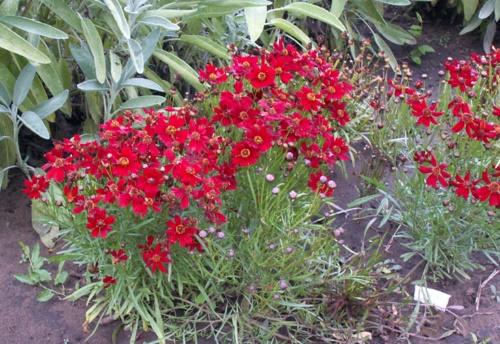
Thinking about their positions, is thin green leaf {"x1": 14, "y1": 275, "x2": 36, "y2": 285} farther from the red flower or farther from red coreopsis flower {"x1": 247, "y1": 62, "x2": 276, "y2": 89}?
red coreopsis flower {"x1": 247, "y1": 62, "x2": 276, "y2": 89}

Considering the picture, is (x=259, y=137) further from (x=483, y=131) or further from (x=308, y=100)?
(x=483, y=131)

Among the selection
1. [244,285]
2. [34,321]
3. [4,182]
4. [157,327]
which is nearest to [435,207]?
[244,285]

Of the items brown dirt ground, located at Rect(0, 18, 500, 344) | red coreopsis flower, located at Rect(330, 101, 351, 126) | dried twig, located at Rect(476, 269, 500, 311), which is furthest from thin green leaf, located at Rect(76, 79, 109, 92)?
dried twig, located at Rect(476, 269, 500, 311)

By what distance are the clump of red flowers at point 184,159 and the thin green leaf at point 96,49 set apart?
0.83 ft

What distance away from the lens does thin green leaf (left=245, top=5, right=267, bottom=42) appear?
7.64 feet

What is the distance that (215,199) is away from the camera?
64.5 inches

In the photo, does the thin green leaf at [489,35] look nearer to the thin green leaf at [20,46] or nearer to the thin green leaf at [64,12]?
the thin green leaf at [64,12]

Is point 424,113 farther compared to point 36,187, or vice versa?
point 424,113

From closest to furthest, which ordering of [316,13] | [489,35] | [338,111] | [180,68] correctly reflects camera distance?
[338,111], [180,68], [316,13], [489,35]

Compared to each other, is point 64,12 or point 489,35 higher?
point 64,12

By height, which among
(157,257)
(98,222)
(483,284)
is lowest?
(483,284)

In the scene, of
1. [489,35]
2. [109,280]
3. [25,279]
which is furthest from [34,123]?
[489,35]

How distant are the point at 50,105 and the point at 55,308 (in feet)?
2.04

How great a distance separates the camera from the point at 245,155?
169cm
